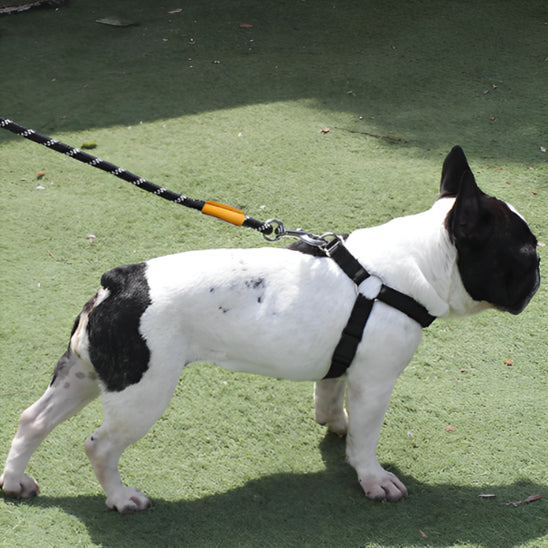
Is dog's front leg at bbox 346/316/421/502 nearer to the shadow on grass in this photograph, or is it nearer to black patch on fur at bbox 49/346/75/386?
black patch on fur at bbox 49/346/75/386

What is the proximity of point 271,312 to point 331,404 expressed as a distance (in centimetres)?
79

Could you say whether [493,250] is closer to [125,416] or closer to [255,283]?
[255,283]

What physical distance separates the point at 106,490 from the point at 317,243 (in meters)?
1.29

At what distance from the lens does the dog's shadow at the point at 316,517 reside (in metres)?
2.86

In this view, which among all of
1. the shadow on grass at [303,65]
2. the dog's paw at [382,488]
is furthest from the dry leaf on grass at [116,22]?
the dog's paw at [382,488]

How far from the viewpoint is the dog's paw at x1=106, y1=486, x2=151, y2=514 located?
116 inches

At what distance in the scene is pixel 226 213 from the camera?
2973 millimetres

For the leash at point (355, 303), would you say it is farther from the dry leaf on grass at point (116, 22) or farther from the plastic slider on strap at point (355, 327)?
the dry leaf on grass at point (116, 22)

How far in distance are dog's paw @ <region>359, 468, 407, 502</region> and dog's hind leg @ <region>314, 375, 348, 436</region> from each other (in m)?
0.36

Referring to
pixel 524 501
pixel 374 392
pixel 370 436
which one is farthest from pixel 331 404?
pixel 524 501

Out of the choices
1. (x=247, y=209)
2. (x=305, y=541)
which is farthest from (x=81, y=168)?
(x=305, y=541)

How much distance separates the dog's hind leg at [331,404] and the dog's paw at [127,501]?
870 mm

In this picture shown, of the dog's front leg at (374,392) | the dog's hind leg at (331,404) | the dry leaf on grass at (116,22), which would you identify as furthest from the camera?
the dry leaf on grass at (116,22)

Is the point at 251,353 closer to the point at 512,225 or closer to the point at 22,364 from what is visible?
the point at 512,225
